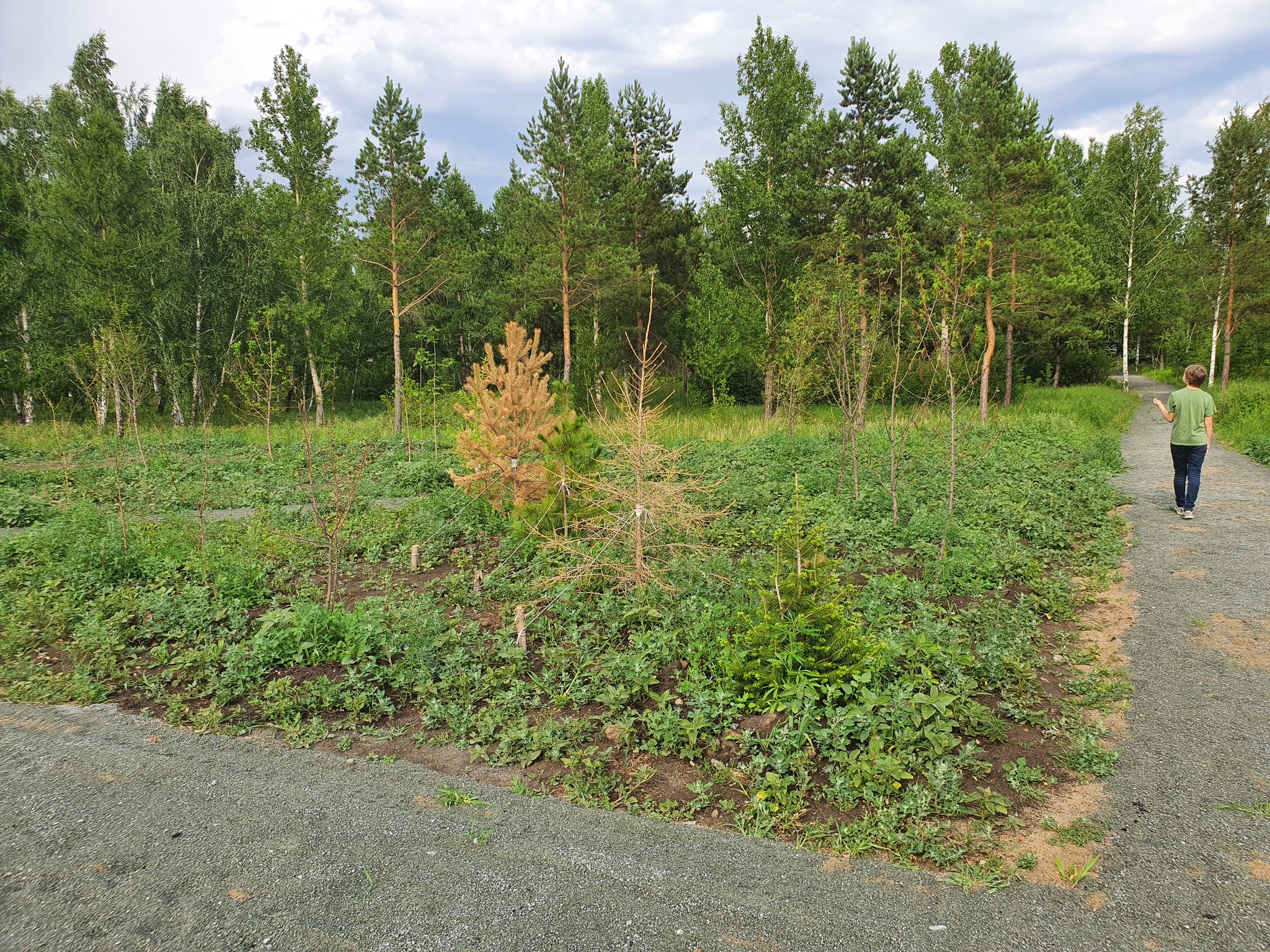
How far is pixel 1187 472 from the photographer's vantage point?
7.81 m

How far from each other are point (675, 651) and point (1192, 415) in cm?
680

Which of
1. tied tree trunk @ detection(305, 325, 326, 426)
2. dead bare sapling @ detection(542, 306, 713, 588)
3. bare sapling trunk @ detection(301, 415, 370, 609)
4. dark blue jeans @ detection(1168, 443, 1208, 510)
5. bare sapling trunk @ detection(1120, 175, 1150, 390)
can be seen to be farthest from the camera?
bare sapling trunk @ detection(1120, 175, 1150, 390)

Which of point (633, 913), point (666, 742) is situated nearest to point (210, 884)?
point (633, 913)

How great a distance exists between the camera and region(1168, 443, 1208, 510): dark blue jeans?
25.2ft

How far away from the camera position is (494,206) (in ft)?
120

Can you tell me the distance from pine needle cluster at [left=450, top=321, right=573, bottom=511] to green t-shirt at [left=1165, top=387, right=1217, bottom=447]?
6908mm

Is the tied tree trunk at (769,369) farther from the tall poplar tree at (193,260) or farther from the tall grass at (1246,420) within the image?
the tall poplar tree at (193,260)

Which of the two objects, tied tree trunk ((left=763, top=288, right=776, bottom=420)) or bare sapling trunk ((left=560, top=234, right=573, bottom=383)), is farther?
bare sapling trunk ((left=560, top=234, right=573, bottom=383))

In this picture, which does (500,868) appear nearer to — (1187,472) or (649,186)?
(1187,472)

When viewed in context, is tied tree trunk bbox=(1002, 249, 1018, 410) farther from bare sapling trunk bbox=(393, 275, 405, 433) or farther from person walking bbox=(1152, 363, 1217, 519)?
bare sapling trunk bbox=(393, 275, 405, 433)

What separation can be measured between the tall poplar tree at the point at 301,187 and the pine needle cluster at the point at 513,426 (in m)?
18.2

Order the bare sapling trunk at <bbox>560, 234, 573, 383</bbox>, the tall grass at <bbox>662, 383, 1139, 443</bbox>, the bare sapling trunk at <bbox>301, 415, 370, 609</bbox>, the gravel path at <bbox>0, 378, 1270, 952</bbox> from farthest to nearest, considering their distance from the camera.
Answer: the bare sapling trunk at <bbox>560, 234, 573, 383</bbox> < the tall grass at <bbox>662, 383, 1139, 443</bbox> < the bare sapling trunk at <bbox>301, 415, 370, 609</bbox> < the gravel path at <bbox>0, 378, 1270, 952</bbox>

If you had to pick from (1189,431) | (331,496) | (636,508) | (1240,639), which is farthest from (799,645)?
(331,496)

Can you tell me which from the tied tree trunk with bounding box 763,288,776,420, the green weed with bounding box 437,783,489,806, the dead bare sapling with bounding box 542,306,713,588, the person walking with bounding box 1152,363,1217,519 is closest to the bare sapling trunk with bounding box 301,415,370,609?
the dead bare sapling with bounding box 542,306,713,588
